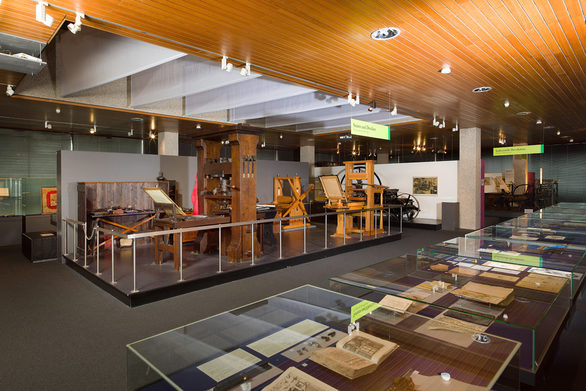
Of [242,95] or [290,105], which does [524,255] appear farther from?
[290,105]

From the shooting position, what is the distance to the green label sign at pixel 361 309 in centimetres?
213

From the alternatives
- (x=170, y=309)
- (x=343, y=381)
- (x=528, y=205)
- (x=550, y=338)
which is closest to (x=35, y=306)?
(x=170, y=309)

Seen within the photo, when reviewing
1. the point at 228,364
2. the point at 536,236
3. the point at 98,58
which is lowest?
the point at 228,364

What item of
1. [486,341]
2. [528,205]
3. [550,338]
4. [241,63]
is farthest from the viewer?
[528,205]

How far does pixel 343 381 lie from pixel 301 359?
26 cm

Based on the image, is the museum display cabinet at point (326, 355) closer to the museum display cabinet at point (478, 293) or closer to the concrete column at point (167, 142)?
the museum display cabinet at point (478, 293)

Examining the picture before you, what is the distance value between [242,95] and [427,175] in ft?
26.4

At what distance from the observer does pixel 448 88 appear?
22.1ft

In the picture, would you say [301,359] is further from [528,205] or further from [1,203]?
[528,205]

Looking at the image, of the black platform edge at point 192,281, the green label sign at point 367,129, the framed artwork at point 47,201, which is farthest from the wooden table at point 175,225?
the framed artwork at point 47,201

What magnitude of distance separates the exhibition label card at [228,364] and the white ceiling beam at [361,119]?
33.1ft

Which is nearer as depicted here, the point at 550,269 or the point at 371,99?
the point at 550,269

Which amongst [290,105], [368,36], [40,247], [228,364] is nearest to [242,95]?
[290,105]

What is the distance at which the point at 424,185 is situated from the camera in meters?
13.4
